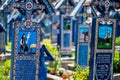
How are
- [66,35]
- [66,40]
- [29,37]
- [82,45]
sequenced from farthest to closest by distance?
[66,40], [66,35], [82,45], [29,37]

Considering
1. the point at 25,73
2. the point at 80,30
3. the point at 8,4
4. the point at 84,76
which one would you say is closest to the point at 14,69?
the point at 25,73

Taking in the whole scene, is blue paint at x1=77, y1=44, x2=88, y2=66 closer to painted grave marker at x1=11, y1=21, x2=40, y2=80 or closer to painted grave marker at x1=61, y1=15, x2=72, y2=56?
painted grave marker at x1=61, y1=15, x2=72, y2=56

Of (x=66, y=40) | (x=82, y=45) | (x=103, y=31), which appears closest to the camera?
(x=103, y=31)

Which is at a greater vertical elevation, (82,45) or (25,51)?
(25,51)

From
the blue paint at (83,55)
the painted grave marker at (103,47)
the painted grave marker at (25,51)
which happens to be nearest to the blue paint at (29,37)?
the painted grave marker at (25,51)

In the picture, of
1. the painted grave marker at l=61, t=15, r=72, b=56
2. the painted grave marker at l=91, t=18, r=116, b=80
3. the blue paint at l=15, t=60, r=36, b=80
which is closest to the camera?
the blue paint at l=15, t=60, r=36, b=80

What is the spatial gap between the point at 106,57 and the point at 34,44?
2314 millimetres

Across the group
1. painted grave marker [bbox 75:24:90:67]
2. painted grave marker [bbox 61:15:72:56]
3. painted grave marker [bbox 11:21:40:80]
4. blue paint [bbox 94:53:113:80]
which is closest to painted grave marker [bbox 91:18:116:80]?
blue paint [bbox 94:53:113:80]

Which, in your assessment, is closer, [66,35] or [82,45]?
[82,45]

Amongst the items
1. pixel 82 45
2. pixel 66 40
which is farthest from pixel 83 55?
pixel 66 40

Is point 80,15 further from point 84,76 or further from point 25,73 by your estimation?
point 25,73

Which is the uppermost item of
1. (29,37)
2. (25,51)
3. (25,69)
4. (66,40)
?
(29,37)

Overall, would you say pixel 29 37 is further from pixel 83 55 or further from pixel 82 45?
pixel 83 55

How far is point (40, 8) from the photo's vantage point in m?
11.4
